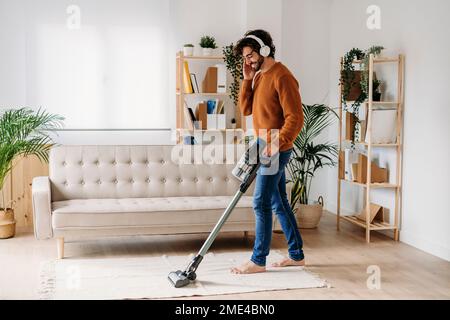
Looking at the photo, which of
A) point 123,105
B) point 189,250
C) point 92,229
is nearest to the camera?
point 92,229

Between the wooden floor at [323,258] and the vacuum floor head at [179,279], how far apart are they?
0.26 m

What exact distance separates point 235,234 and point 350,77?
5.03ft

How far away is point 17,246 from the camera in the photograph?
475cm

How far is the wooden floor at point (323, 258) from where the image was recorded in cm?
358

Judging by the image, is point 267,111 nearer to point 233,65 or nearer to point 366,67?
point 366,67

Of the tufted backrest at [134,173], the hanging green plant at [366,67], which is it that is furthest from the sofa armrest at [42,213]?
the hanging green plant at [366,67]

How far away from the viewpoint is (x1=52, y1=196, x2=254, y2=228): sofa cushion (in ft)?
14.0

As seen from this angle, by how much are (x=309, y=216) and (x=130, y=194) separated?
1553 millimetres

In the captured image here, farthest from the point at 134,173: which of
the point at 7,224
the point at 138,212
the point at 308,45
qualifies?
the point at 308,45

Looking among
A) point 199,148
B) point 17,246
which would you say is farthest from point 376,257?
point 17,246

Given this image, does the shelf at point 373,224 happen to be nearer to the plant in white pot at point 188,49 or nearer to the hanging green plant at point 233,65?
the hanging green plant at point 233,65

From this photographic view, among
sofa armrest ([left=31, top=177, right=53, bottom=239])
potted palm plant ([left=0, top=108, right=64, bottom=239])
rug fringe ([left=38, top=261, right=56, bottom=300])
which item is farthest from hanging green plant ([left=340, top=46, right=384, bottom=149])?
rug fringe ([left=38, top=261, right=56, bottom=300])

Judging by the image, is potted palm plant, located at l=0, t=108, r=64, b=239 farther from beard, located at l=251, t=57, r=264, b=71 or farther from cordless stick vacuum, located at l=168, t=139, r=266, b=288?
beard, located at l=251, t=57, r=264, b=71
